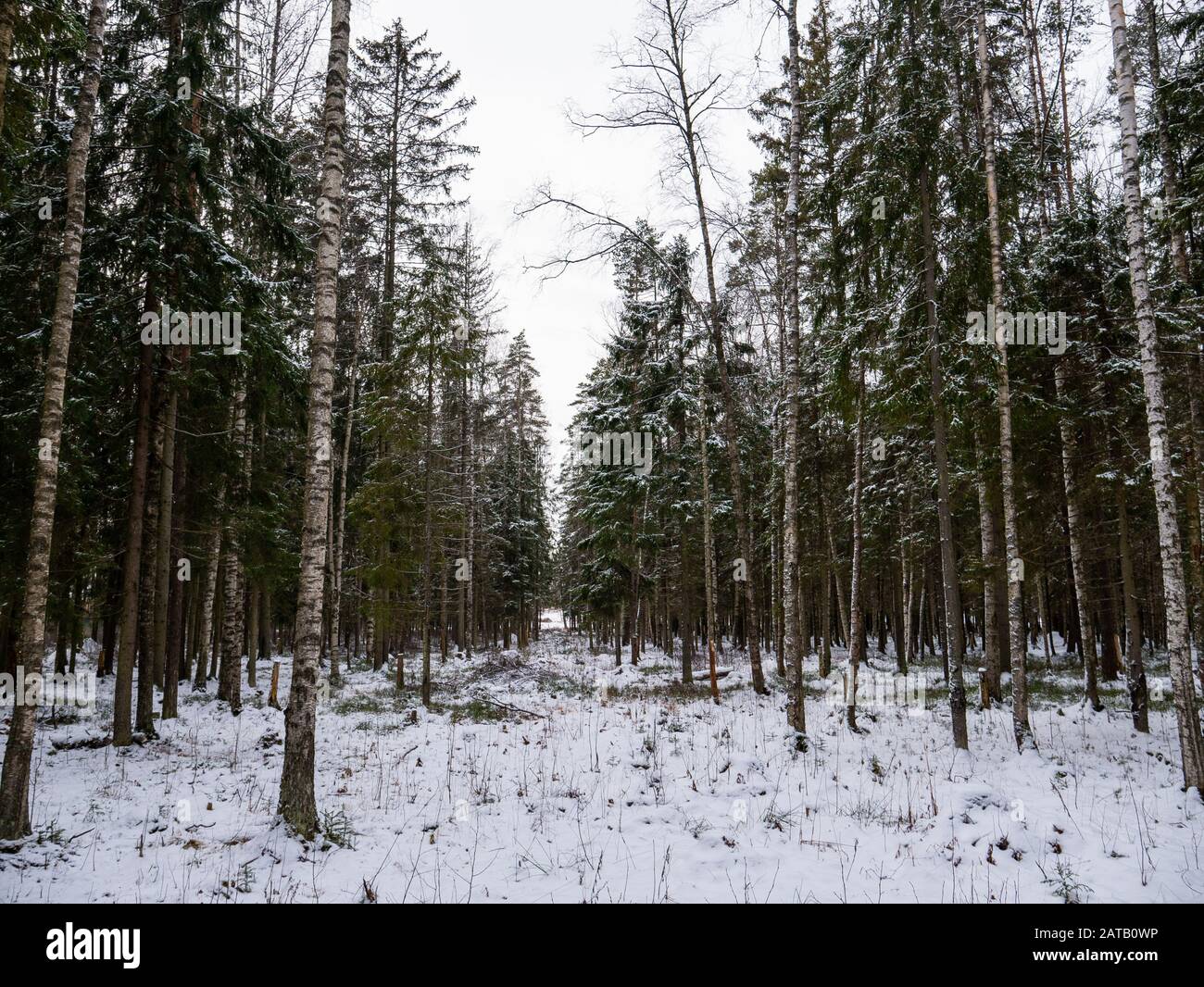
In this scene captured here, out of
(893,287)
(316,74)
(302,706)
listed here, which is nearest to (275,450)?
(316,74)

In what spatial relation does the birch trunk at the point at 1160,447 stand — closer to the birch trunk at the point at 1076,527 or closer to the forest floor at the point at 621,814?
the forest floor at the point at 621,814

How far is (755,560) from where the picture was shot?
2830 cm

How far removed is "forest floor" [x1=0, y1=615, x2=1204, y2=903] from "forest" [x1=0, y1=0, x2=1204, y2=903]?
7 cm

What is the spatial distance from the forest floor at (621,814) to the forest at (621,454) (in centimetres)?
7

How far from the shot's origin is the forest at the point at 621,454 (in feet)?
21.3

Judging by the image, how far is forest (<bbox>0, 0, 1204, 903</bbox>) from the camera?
6.48 meters

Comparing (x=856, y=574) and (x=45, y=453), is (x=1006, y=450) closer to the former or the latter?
(x=856, y=574)

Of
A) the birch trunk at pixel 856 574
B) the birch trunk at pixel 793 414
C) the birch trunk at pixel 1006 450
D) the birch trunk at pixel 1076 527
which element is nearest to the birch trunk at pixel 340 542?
the birch trunk at pixel 793 414

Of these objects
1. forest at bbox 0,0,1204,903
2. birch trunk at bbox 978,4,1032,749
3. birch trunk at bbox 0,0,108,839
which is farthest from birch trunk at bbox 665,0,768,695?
birch trunk at bbox 0,0,108,839

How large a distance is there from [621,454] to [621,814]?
1383cm

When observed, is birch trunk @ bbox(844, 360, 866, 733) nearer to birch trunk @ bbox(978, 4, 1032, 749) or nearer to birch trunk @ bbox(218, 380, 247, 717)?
birch trunk @ bbox(978, 4, 1032, 749)

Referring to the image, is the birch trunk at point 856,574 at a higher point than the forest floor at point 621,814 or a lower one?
higher

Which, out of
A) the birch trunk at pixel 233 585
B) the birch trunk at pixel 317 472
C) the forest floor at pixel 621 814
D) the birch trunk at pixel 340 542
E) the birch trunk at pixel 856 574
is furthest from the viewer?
the birch trunk at pixel 340 542
